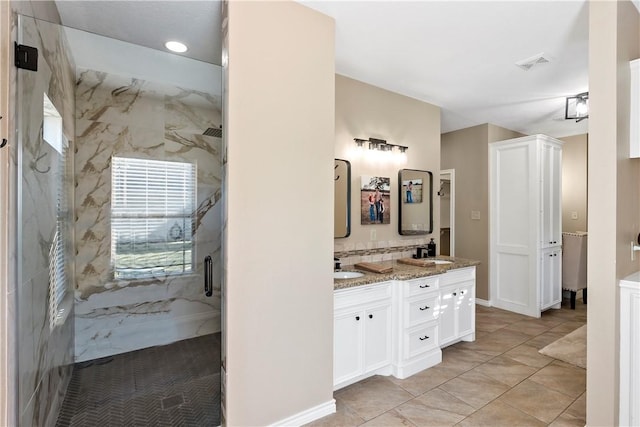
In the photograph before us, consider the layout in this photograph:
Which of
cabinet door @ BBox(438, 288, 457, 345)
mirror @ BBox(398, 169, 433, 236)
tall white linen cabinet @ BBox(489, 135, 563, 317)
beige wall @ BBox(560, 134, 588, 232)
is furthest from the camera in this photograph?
beige wall @ BBox(560, 134, 588, 232)

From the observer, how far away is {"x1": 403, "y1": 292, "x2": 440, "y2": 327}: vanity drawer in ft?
8.58

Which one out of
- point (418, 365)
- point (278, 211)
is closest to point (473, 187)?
point (418, 365)

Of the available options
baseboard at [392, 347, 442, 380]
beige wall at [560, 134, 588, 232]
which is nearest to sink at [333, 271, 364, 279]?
baseboard at [392, 347, 442, 380]

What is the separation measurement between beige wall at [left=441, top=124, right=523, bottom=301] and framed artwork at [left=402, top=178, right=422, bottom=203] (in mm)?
1538

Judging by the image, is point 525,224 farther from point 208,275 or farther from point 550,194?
point 208,275

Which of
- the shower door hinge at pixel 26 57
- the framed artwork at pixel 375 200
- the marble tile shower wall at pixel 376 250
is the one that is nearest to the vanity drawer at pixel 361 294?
the marble tile shower wall at pixel 376 250

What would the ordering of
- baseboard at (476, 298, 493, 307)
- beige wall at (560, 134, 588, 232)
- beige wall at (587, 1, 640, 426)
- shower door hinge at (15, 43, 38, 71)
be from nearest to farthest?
shower door hinge at (15, 43, 38, 71)
beige wall at (587, 1, 640, 426)
baseboard at (476, 298, 493, 307)
beige wall at (560, 134, 588, 232)

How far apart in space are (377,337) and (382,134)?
6.74 ft

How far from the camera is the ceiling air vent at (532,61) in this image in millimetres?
2691

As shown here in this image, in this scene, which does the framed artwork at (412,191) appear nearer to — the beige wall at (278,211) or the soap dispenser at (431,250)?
the soap dispenser at (431,250)

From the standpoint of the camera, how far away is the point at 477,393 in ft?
7.83

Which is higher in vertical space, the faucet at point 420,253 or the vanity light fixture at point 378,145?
the vanity light fixture at point 378,145

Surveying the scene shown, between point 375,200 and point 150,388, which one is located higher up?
point 375,200

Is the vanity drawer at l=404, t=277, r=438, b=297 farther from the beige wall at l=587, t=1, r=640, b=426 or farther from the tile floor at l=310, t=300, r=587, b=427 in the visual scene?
the beige wall at l=587, t=1, r=640, b=426
